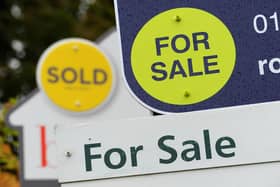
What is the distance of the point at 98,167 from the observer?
2.48 meters

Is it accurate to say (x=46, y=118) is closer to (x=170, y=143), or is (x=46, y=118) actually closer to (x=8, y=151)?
(x=8, y=151)

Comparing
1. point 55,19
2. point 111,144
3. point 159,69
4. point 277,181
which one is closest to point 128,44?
point 159,69

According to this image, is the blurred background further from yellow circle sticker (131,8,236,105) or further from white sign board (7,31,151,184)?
yellow circle sticker (131,8,236,105)

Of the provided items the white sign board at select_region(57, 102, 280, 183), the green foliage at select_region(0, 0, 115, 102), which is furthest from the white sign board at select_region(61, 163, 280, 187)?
the green foliage at select_region(0, 0, 115, 102)

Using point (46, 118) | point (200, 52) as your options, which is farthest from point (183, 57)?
point (46, 118)

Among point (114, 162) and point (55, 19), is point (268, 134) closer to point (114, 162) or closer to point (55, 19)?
point (114, 162)

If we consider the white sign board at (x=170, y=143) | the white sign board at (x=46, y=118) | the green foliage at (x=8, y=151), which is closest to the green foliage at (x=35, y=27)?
the green foliage at (x=8, y=151)

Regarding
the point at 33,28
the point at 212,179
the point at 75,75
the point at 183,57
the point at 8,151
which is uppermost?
the point at 33,28

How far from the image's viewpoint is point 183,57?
2.61 meters

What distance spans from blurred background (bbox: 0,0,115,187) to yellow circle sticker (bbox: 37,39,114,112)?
12.6 metres

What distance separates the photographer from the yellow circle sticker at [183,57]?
2602 millimetres

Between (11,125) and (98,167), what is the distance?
3.37 metres

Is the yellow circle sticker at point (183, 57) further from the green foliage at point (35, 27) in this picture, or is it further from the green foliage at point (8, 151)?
the green foliage at point (35, 27)

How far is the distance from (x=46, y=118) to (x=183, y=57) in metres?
3.25
